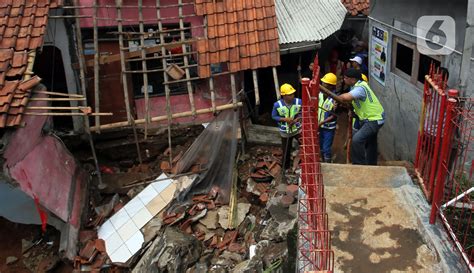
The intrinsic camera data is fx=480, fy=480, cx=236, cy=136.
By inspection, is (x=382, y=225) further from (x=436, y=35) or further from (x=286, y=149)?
(x=286, y=149)

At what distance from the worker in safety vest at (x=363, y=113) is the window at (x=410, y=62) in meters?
1.32

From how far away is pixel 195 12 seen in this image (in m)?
10.0

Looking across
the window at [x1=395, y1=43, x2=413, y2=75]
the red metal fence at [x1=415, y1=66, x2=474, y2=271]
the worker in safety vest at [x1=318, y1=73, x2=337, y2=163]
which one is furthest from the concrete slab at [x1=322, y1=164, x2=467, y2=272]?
the window at [x1=395, y1=43, x2=413, y2=75]

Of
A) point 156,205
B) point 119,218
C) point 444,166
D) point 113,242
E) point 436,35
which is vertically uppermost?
point 436,35

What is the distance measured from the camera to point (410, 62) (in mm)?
8617

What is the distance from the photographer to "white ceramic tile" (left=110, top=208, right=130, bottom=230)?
9141mm

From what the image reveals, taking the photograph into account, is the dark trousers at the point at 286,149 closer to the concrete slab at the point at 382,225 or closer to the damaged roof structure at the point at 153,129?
the damaged roof structure at the point at 153,129

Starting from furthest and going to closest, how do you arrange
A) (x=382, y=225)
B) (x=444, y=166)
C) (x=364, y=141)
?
(x=364, y=141), (x=382, y=225), (x=444, y=166)

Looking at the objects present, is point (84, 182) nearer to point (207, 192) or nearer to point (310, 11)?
point (207, 192)

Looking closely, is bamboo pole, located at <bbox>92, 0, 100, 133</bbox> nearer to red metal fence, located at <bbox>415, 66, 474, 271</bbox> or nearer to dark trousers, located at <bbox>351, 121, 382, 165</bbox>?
dark trousers, located at <bbox>351, 121, 382, 165</bbox>

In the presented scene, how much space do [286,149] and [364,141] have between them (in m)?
2.30

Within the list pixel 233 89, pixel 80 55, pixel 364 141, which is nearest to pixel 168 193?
pixel 233 89

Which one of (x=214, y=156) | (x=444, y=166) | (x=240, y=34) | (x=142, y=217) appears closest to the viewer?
(x=444, y=166)

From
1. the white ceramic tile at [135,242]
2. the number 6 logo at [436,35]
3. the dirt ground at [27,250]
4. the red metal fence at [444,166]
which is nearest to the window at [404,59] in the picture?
the number 6 logo at [436,35]
